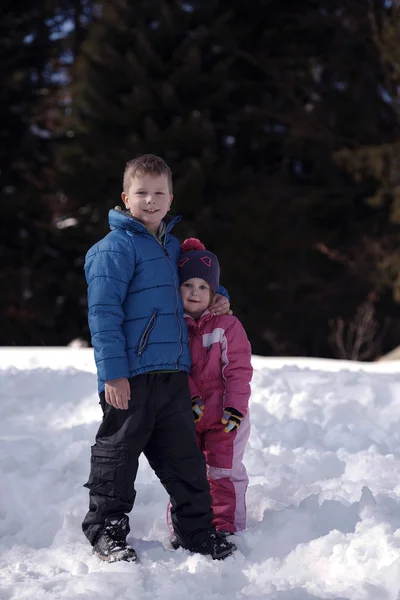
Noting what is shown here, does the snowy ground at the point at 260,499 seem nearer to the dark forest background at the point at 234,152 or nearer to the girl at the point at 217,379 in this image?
the girl at the point at 217,379

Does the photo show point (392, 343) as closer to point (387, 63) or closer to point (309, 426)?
point (387, 63)

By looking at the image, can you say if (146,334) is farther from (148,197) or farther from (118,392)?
(148,197)

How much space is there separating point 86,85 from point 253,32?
150 inches

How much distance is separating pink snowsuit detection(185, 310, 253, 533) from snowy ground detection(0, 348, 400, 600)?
163 millimetres

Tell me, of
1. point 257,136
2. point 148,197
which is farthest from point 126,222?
point 257,136

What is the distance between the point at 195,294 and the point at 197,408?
0.49m

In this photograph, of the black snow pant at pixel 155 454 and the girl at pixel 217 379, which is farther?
the girl at pixel 217 379

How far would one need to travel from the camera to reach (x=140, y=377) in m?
2.95

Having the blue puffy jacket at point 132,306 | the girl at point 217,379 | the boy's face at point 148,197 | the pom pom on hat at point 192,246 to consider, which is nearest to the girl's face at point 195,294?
the girl at point 217,379

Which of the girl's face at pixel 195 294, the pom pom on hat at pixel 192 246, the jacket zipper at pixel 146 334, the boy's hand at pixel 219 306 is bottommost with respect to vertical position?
the jacket zipper at pixel 146 334

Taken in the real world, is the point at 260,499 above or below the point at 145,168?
below

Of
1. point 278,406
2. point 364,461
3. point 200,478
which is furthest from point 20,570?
point 278,406

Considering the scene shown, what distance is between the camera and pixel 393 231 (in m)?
14.2

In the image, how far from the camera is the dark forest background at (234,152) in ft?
42.1
